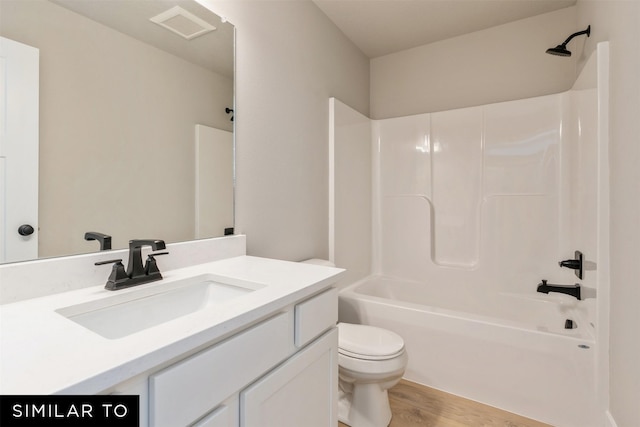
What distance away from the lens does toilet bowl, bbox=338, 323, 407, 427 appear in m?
1.48

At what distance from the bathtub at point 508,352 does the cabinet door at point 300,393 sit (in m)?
0.98

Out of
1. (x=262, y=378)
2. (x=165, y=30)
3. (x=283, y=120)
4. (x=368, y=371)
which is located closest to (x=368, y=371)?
(x=368, y=371)

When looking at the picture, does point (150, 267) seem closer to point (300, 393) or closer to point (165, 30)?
point (300, 393)

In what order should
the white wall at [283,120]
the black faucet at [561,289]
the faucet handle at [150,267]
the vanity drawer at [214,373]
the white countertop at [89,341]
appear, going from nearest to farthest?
the white countertop at [89,341] < the vanity drawer at [214,373] < the faucet handle at [150,267] < the white wall at [283,120] < the black faucet at [561,289]

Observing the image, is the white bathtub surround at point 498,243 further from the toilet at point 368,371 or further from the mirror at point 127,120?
the mirror at point 127,120

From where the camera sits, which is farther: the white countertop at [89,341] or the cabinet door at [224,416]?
the cabinet door at [224,416]

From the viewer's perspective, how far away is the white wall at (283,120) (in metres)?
1.59

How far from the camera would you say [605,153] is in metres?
1.48

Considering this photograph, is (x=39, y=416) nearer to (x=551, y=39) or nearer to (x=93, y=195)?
(x=93, y=195)

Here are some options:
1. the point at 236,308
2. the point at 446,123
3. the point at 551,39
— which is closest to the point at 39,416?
the point at 236,308

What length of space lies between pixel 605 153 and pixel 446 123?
4.17 feet

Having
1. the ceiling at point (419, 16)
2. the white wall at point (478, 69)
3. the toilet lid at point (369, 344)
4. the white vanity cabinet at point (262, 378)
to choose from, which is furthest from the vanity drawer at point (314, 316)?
the white wall at point (478, 69)

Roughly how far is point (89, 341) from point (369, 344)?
1258mm

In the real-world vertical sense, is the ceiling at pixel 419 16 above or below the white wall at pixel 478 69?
above
